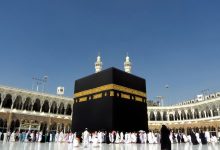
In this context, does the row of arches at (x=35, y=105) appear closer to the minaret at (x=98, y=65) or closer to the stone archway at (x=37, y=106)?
the stone archway at (x=37, y=106)

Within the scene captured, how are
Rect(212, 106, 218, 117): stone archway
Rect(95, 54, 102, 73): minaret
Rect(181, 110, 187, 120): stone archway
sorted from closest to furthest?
Rect(95, 54, 102, 73): minaret
Rect(212, 106, 218, 117): stone archway
Rect(181, 110, 187, 120): stone archway

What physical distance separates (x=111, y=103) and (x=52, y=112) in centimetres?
2097

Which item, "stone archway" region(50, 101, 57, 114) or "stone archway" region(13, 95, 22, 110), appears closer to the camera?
"stone archway" region(13, 95, 22, 110)

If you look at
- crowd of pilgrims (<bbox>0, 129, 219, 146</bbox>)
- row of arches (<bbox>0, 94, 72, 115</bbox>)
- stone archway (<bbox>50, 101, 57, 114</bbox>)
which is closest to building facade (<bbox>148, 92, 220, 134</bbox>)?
crowd of pilgrims (<bbox>0, 129, 219, 146</bbox>)

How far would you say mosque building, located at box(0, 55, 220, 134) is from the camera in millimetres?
26625

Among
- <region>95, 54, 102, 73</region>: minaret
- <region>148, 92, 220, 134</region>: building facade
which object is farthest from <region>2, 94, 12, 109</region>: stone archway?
<region>148, 92, 220, 134</region>: building facade

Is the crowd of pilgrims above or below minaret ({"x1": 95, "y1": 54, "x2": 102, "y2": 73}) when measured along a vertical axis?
below

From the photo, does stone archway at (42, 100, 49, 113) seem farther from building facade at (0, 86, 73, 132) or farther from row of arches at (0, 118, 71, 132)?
row of arches at (0, 118, 71, 132)

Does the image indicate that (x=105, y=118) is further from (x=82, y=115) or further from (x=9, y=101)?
(x=9, y=101)

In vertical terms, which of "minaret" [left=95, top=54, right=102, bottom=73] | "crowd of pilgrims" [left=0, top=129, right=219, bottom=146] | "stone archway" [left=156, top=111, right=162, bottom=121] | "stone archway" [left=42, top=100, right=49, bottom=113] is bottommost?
"crowd of pilgrims" [left=0, top=129, right=219, bottom=146]

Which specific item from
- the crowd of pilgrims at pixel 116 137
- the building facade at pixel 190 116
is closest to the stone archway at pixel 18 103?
the crowd of pilgrims at pixel 116 137


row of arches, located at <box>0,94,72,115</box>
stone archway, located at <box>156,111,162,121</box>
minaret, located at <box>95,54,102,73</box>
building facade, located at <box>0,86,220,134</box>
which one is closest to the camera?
building facade, located at <box>0,86,220,134</box>

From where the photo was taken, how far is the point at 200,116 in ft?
113

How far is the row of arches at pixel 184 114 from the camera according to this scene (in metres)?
32.8
